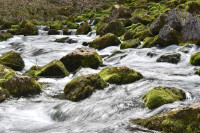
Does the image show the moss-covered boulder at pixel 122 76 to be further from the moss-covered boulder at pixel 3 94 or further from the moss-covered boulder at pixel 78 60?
the moss-covered boulder at pixel 3 94

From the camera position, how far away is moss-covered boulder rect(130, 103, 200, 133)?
3707 mm

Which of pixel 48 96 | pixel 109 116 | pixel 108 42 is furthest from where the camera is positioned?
pixel 108 42

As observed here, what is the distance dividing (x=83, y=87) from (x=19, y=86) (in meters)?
2.14

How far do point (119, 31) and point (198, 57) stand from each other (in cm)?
990

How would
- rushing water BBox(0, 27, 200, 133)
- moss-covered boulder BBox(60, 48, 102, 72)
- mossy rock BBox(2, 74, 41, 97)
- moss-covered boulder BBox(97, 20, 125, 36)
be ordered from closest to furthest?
rushing water BBox(0, 27, 200, 133), mossy rock BBox(2, 74, 41, 97), moss-covered boulder BBox(60, 48, 102, 72), moss-covered boulder BBox(97, 20, 125, 36)

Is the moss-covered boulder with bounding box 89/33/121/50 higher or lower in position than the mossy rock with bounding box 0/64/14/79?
higher

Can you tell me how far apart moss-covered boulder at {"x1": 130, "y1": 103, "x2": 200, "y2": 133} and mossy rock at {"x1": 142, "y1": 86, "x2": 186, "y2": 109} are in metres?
1.02

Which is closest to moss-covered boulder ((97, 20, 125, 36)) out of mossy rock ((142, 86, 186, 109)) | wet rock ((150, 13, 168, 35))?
wet rock ((150, 13, 168, 35))

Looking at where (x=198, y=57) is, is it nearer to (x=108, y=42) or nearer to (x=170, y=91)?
(x=170, y=91)

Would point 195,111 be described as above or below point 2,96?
above

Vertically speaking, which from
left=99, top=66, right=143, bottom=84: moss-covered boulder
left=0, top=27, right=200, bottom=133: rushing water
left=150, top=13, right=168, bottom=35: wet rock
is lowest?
left=0, top=27, right=200, bottom=133: rushing water

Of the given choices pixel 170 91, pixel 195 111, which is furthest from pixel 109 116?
pixel 195 111

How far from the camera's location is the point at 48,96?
24.2ft

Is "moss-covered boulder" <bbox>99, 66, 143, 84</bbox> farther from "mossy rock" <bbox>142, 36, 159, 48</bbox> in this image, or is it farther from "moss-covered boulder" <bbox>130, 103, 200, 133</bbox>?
"mossy rock" <bbox>142, 36, 159, 48</bbox>
